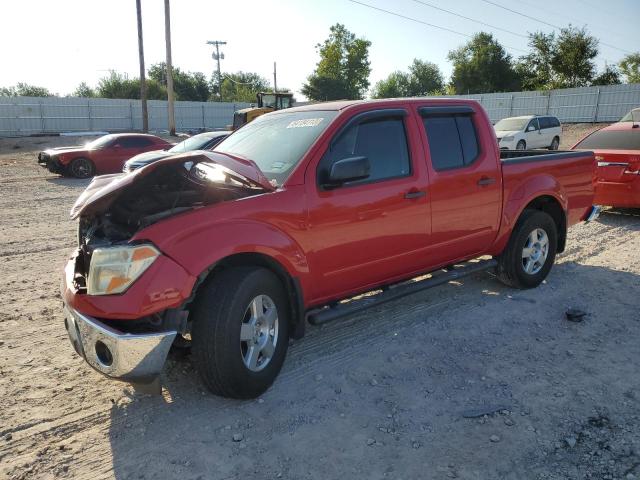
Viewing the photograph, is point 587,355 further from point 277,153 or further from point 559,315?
point 277,153

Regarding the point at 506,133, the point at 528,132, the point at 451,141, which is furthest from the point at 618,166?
the point at 528,132

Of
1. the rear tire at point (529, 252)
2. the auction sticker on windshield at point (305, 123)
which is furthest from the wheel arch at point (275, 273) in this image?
the rear tire at point (529, 252)

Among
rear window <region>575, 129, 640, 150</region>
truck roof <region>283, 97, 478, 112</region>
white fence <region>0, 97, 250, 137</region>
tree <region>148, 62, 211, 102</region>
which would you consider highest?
tree <region>148, 62, 211, 102</region>

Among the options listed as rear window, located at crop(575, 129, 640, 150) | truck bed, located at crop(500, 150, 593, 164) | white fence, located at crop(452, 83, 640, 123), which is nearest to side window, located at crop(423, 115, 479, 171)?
truck bed, located at crop(500, 150, 593, 164)

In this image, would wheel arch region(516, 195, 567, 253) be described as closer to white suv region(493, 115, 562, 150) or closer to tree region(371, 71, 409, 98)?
white suv region(493, 115, 562, 150)

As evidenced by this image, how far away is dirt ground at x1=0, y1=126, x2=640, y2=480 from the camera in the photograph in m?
2.84

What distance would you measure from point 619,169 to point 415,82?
8606 cm

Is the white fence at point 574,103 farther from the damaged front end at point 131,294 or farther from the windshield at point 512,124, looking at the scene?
the damaged front end at point 131,294

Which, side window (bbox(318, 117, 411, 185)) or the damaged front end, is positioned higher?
side window (bbox(318, 117, 411, 185))

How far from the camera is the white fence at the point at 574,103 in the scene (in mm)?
32594

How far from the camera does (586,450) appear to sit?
2.91m

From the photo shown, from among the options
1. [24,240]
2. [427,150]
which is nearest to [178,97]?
[24,240]

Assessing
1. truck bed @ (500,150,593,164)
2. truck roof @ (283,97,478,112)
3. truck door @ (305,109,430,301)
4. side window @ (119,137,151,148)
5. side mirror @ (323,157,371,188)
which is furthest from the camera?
side window @ (119,137,151,148)

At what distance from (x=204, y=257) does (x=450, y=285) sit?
138 inches
